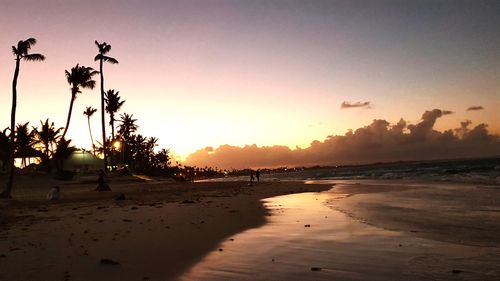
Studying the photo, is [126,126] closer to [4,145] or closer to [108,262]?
[4,145]

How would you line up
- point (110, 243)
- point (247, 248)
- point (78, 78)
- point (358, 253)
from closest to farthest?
point (358, 253) → point (110, 243) → point (247, 248) → point (78, 78)

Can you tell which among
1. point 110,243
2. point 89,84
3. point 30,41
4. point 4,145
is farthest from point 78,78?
point 110,243

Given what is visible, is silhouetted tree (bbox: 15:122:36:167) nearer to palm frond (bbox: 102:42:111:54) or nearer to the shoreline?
palm frond (bbox: 102:42:111:54)

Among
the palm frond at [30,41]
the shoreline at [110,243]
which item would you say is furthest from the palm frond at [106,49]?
the shoreline at [110,243]

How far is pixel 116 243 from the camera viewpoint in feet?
31.2

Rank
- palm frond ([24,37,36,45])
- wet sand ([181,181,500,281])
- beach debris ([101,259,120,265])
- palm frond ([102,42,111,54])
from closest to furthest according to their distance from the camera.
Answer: wet sand ([181,181,500,281]) < beach debris ([101,259,120,265]) < palm frond ([24,37,36,45]) < palm frond ([102,42,111,54])

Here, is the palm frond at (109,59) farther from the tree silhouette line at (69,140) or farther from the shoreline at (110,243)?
the shoreline at (110,243)

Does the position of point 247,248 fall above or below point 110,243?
below

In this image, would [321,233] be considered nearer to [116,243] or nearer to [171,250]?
[171,250]

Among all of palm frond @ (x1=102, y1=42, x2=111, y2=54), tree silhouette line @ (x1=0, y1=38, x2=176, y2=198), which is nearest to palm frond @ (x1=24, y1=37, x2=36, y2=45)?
tree silhouette line @ (x1=0, y1=38, x2=176, y2=198)

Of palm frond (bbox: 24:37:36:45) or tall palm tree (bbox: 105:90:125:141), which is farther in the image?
tall palm tree (bbox: 105:90:125:141)

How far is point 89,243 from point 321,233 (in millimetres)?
6711

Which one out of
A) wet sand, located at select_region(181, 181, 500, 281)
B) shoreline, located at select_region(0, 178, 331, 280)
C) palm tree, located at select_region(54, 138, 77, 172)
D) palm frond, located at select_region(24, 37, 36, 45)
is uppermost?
palm frond, located at select_region(24, 37, 36, 45)

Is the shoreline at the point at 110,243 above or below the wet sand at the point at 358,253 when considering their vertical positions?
above
